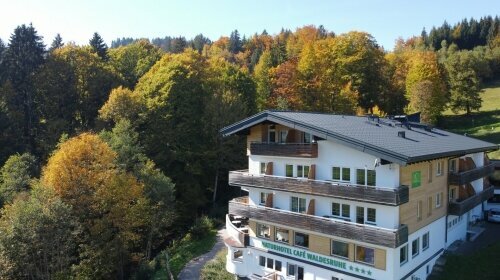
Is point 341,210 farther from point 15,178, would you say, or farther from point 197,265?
point 15,178

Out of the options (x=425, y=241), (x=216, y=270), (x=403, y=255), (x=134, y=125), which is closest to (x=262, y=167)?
(x=216, y=270)

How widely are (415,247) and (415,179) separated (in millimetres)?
4357

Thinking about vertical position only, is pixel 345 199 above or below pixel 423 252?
above

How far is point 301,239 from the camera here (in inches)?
1132

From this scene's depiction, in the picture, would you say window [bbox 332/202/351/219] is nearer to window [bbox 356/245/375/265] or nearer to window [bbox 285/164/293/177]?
window [bbox 356/245/375/265]

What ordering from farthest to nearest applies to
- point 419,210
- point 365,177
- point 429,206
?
point 429,206 → point 419,210 → point 365,177

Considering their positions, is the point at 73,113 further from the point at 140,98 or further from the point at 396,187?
the point at 396,187

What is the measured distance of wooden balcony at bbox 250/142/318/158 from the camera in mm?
27391

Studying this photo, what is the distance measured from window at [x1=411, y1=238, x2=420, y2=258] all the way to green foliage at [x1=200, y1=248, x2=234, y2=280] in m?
13.3

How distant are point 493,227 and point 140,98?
3933 cm

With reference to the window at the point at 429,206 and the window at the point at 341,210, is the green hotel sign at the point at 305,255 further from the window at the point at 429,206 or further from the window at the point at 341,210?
the window at the point at 429,206

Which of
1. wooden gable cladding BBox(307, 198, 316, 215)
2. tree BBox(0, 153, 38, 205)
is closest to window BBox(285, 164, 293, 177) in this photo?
wooden gable cladding BBox(307, 198, 316, 215)

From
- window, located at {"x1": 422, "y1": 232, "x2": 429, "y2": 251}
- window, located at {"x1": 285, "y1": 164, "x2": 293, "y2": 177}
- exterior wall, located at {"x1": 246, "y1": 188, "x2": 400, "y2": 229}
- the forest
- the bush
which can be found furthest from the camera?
the bush

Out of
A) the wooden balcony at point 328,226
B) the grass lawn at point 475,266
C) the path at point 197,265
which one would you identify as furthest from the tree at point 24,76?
the grass lawn at point 475,266
